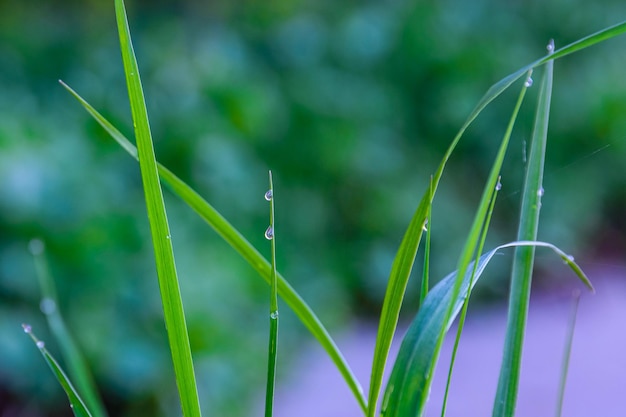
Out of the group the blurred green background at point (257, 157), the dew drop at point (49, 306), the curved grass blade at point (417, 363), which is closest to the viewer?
the curved grass blade at point (417, 363)

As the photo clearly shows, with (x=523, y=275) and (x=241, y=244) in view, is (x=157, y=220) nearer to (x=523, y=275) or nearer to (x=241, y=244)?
(x=241, y=244)

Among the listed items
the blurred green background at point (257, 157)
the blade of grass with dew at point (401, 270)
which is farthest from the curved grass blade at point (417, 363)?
the blurred green background at point (257, 157)

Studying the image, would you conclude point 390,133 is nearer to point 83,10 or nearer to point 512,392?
point 83,10

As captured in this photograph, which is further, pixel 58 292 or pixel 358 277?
pixel 358 277

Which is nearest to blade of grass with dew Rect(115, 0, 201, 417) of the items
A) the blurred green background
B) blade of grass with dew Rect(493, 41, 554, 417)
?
blade of grass with dew Rect(493, 41, 554, 417)

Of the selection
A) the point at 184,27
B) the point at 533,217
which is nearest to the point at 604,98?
the point at 184,27

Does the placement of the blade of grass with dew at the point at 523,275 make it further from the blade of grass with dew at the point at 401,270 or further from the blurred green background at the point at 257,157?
the blurred green background at the point at 257,157

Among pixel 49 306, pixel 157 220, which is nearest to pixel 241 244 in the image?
pixel 157 220
